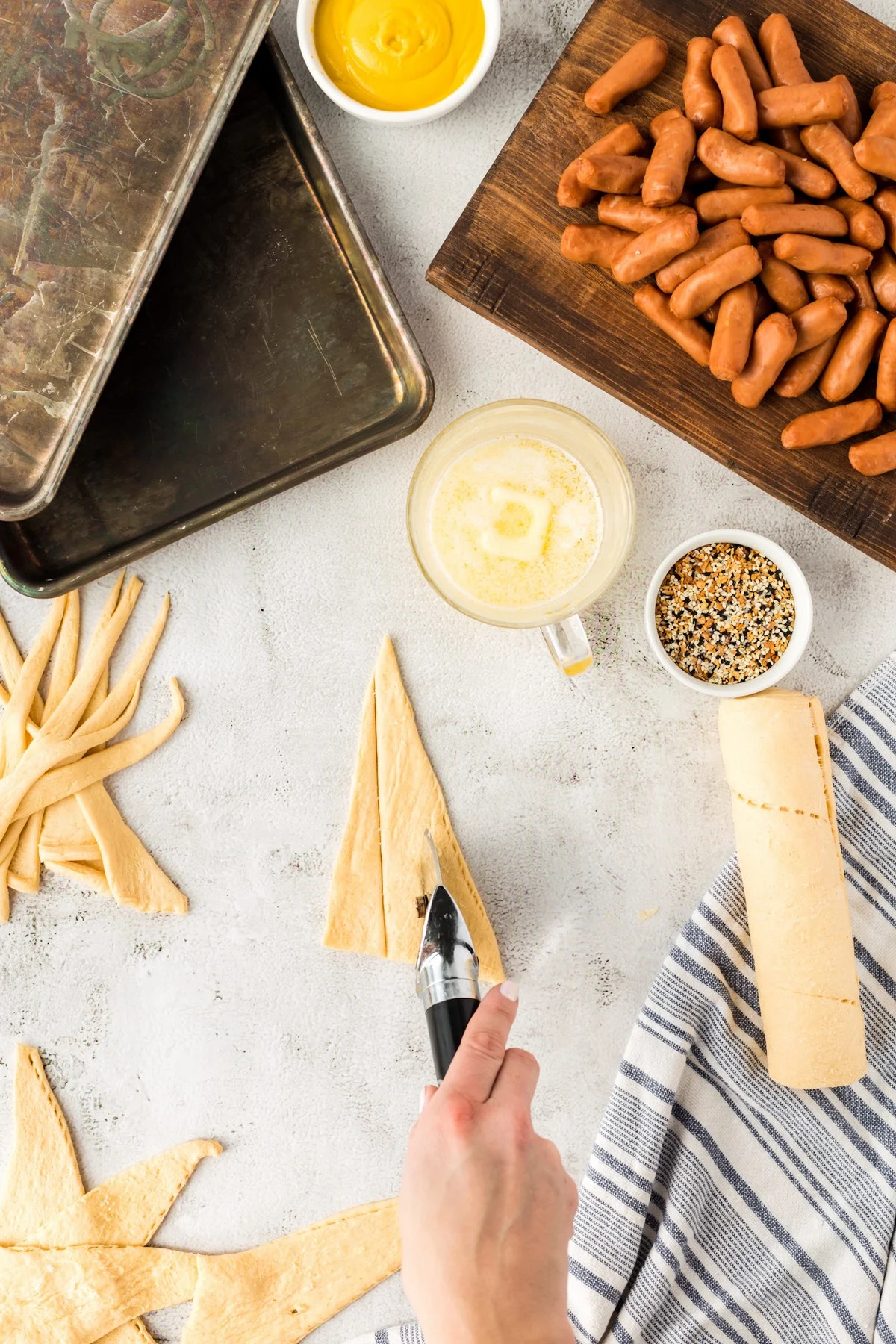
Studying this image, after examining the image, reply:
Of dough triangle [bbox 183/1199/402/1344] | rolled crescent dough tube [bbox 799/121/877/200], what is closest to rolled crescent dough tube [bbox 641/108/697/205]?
rolled crescent dough tube [bbox 799/121/877/200]

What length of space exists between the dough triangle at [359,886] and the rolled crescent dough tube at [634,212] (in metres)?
1.05

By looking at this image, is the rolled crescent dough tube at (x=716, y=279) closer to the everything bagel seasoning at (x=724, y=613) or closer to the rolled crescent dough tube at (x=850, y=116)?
the rolled crescent dough tube at (x=850, y=116)

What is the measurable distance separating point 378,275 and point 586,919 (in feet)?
4.65

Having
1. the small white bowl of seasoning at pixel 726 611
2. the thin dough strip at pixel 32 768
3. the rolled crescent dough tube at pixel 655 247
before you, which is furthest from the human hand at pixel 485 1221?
the rolled crescent dough tube at pixel 655 247

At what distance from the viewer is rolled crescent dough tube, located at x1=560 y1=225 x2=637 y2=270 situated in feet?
6.24

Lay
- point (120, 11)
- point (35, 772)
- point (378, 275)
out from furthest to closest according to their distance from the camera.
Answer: point (35, 772) → point (378, 275) → point (120, 11)

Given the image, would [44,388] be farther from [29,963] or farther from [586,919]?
[586,919]

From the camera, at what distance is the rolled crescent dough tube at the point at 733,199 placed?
1820mm

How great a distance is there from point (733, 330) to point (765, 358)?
3.3 inches

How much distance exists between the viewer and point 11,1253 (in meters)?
2.16

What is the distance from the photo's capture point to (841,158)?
71.1 inches

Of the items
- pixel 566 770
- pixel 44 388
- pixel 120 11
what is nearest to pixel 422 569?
pixel 566 770

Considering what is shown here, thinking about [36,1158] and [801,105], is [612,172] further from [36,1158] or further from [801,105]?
[36,1158]

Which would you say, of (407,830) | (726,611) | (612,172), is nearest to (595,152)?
(612,172)
